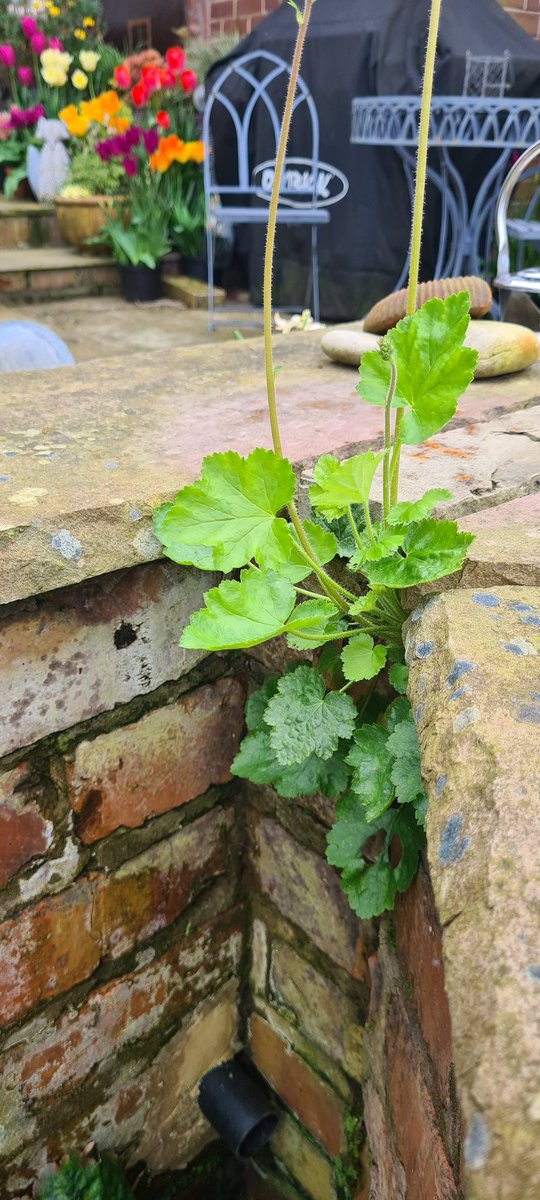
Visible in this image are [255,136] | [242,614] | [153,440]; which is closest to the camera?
[242,614]

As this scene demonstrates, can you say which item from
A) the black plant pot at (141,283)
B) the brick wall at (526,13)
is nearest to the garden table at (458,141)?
the brick wall at (526,13)

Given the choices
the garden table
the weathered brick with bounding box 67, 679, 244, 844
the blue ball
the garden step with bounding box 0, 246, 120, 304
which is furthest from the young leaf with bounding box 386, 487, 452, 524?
the garden step with bounding box 0, 246, 120, 304

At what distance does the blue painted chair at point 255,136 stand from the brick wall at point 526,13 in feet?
3.38

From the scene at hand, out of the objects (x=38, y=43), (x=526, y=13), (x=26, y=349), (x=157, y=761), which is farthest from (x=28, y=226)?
(x=157, y=761)

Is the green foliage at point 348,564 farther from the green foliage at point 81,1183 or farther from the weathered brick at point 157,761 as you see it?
the green foliage at point 81,1183

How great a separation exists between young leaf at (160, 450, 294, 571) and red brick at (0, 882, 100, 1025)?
2.33ft

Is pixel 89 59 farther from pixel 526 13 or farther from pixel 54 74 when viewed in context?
pixel 526 13

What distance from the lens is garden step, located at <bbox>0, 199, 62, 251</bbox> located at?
5297 mm

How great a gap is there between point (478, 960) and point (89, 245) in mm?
5145

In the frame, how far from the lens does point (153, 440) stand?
1.33 metres

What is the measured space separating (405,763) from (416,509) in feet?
0.91

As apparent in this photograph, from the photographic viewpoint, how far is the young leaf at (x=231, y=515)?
34.7 inches

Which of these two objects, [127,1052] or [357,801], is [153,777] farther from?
[127,1052]

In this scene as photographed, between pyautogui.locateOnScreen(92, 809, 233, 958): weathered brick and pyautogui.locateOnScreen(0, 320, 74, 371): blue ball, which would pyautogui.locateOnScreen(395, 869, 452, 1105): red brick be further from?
pyautogui.locateOnScreen(0, 320, 74, 371): blue ball
